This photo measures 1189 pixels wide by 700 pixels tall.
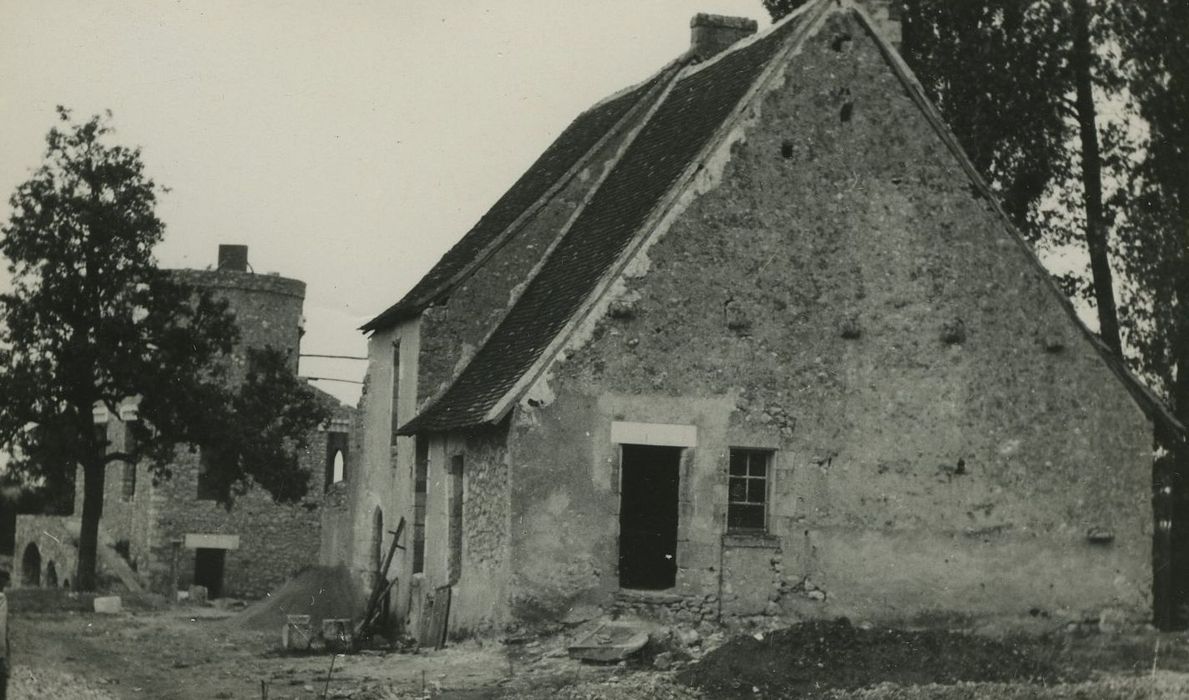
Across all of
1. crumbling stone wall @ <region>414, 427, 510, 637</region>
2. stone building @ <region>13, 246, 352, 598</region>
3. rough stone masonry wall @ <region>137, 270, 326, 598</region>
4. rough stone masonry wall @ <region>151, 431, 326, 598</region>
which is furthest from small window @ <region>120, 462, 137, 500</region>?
crumbling stone wall @ <region>414, 427, 510, 637</region>

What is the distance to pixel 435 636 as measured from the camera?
73.6 ft

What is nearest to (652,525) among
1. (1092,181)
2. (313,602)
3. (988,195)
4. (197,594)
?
(313,602)

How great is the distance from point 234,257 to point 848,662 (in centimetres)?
3420

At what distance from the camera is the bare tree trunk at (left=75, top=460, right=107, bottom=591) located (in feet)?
112

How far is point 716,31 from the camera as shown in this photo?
27.3 m

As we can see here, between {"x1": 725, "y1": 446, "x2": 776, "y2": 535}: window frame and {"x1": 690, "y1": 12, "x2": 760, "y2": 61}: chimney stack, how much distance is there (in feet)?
27.5

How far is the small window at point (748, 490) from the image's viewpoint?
20938mm

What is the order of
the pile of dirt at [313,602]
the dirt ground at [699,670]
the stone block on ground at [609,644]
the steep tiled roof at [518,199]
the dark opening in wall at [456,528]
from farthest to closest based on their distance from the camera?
the pile of dirt at [313,602], the steep tiled roof at [518,199], the dark opening in wall at [456,528], the stone block on ground at [609,644], the dirt ground at [699,670]

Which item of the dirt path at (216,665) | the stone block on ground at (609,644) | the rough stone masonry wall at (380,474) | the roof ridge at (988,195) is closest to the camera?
the dirt path at (216,665)

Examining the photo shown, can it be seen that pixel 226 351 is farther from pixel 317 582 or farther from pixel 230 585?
pixel 230 585

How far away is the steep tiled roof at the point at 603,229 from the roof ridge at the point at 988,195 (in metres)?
1.28

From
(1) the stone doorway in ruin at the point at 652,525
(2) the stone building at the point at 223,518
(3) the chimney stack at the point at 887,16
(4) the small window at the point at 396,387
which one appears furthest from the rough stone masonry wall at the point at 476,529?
(2) the stone building at the point at 223,518

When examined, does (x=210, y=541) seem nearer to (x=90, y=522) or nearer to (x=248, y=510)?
(x=248, y=510)

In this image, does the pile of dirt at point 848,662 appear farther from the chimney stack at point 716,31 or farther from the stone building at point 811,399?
the chimney stack at point 716,31
